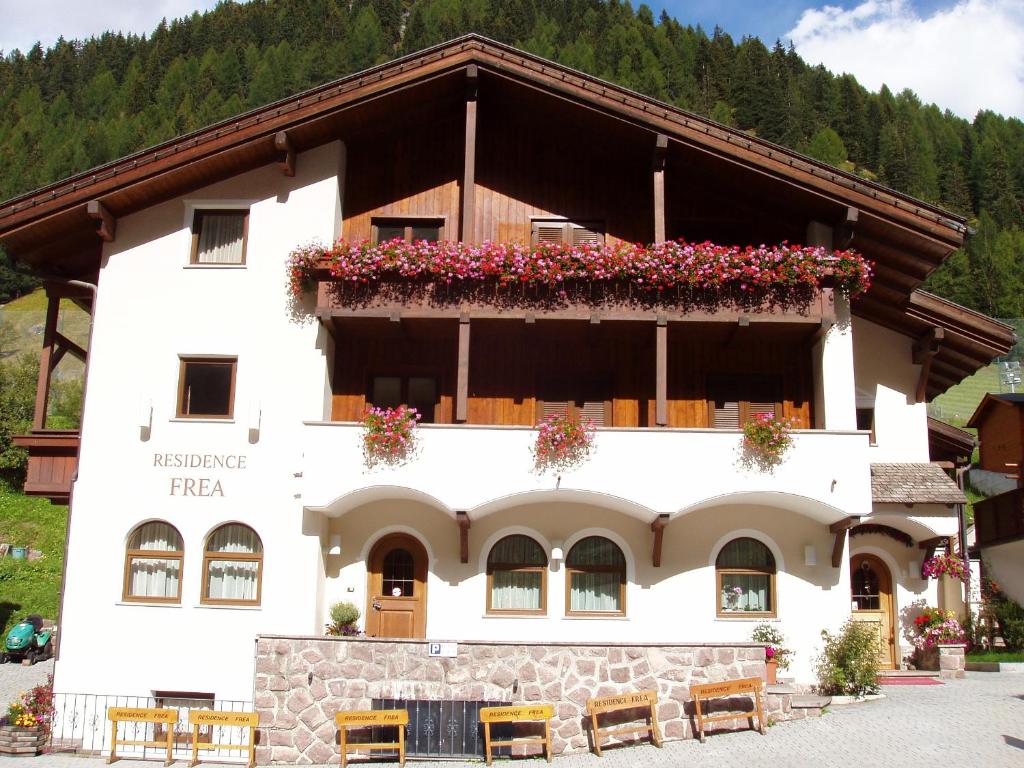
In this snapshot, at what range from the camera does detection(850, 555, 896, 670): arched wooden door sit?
18484 millimetres

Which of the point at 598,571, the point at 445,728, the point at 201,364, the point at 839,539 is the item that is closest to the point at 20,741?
the point at 201,364

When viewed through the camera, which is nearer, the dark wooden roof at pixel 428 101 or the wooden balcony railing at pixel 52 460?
the dark wooden roof at pixel 428 101

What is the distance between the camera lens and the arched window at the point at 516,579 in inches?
640

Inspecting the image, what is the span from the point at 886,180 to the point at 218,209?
77.0 meters

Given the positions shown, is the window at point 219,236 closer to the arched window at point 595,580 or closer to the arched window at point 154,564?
the arched window at point 154,564

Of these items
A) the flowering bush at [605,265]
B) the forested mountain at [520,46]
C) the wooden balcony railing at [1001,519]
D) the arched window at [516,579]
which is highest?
the forested mountain at [520,46]

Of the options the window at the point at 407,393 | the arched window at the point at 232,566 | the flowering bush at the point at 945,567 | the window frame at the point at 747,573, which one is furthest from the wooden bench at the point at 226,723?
the flowering bush at the point at 945,567

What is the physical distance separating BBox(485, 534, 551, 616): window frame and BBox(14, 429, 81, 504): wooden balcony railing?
23.3 feet

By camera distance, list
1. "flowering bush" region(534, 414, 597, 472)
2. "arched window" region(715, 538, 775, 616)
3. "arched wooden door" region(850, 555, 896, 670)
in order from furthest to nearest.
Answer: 1. "arched wooden door" region(850, 555, 896, 670)
2. "arched window" region(715, 538, 775, 616)
3. "flowering bush" region(534, 414, 597, 472)

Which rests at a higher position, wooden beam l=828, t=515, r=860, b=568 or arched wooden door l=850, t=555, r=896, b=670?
wooden beam l=828, t=515, r=860, b=568

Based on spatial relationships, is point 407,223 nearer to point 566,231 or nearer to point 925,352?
point 566,231

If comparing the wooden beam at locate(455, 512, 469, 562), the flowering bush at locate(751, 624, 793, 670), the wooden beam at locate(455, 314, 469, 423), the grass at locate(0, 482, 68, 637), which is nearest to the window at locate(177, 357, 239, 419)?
the wooden beam at locate(455, 314, 469, 423)

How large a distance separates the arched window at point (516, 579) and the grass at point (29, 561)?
1698 centimetres

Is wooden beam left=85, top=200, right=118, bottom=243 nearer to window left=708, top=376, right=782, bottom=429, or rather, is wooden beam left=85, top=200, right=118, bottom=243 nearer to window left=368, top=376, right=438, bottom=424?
window left=368, top=376, right=438, bottom=424
